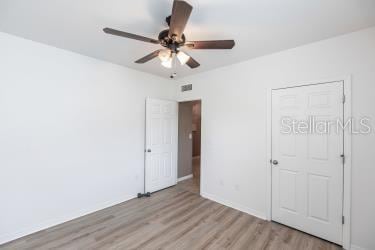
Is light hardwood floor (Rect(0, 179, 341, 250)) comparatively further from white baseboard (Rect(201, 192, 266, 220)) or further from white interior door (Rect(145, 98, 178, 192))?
white interior door (Rect(145, 98, 178, 192))

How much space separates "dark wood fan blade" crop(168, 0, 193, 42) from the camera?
4.07ft

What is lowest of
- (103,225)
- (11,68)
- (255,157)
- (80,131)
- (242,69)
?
(103,225)

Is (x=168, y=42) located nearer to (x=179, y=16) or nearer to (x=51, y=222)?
(x=179, y=16)

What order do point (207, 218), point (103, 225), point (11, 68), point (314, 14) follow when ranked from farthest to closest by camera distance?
point (207, 218)
point (103, 225)
point (11, 68)
point (314, 14)

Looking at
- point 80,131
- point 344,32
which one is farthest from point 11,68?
point 344,32

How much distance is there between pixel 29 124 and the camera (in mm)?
2312

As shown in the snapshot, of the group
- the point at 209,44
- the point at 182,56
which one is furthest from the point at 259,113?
the point at 182,56

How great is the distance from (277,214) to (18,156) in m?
3.74

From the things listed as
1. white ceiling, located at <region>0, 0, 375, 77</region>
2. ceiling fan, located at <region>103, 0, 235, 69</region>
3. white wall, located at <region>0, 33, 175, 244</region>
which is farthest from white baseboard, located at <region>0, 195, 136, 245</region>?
ceiling fan, located at <region>103, 0, 235, 69</region>

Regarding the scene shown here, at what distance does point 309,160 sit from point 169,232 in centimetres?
218

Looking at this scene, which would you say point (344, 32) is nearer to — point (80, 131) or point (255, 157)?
point (255, 157)

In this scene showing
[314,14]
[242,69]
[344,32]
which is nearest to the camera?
[314,14]

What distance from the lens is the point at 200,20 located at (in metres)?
1.83

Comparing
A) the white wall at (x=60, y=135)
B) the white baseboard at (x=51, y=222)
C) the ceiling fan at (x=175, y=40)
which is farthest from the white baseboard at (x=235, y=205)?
the ceiling fan at (x=175, y=40)
